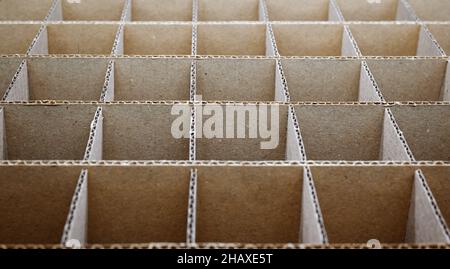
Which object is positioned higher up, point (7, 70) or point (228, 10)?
point (228, 10)

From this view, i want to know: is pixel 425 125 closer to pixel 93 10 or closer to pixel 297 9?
pixel 297 9

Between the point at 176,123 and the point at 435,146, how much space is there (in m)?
0.72

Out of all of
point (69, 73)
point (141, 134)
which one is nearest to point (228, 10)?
point (69, 73)

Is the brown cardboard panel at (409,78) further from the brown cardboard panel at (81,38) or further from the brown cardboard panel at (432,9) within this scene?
the brown cardboard panel at (81,38)

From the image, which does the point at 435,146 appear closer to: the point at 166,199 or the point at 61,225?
the point at 166,199

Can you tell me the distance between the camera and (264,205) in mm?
1312

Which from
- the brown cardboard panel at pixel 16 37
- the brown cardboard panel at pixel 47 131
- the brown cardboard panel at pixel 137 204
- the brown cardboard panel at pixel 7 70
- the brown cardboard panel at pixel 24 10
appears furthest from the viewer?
the brown cardboard panel at pixel 24 10

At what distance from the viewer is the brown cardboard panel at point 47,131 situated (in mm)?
1464

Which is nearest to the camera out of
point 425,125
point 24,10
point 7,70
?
point 425,125

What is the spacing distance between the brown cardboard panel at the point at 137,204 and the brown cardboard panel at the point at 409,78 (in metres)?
0.81

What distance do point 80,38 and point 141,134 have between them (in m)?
0.66

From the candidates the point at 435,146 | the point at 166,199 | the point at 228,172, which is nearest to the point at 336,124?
the point at 435,146

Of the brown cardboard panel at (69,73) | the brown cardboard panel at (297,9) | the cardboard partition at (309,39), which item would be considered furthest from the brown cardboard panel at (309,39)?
the brown cardboard panel at (69,73)

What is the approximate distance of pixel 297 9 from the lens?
7.43ft
